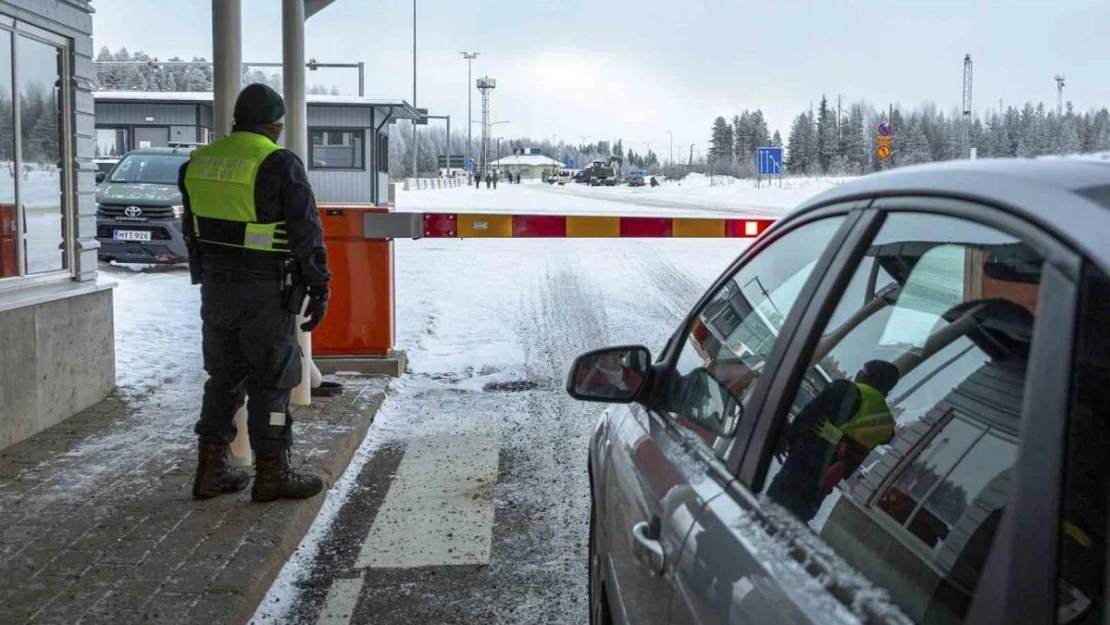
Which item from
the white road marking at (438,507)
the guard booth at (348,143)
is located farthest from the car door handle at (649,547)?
the guard booth at (348,143)

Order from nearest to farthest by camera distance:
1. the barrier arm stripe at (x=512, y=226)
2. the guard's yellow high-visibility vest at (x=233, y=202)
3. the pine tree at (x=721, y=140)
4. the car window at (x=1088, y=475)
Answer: the car window at (x=1088, y=475) < the guard's yellow high-visibility vest at (x=233, y=202) < the barrier arm stripe at (x=512, y=226) < the pine tree at (x=721, y=140)

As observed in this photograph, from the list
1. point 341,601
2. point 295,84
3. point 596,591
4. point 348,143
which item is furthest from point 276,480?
point 348,143

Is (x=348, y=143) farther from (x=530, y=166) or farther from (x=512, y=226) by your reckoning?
(x=530, y=166)

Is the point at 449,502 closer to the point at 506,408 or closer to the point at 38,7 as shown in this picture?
the point at 506,408

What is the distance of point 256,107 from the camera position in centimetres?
557

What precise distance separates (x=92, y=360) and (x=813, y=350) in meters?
6.61

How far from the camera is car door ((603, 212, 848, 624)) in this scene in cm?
243

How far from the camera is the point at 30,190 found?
7.44 meters

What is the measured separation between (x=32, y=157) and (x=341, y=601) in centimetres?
435

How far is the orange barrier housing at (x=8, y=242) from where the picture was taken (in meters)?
7.06

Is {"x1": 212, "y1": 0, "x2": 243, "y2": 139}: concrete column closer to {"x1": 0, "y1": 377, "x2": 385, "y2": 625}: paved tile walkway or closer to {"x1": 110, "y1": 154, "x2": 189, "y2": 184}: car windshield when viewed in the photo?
{"x1": 0, "y1": 377, "x2": 385, "y2": 625}: paved tile walkway

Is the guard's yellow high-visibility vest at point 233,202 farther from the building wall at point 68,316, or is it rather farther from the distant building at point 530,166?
the distant building at point 530,166

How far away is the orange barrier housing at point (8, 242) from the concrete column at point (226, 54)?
1796mm

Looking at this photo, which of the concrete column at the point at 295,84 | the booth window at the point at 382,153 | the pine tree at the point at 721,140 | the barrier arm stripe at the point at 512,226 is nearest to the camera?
the concrete column at the point at 295,84
